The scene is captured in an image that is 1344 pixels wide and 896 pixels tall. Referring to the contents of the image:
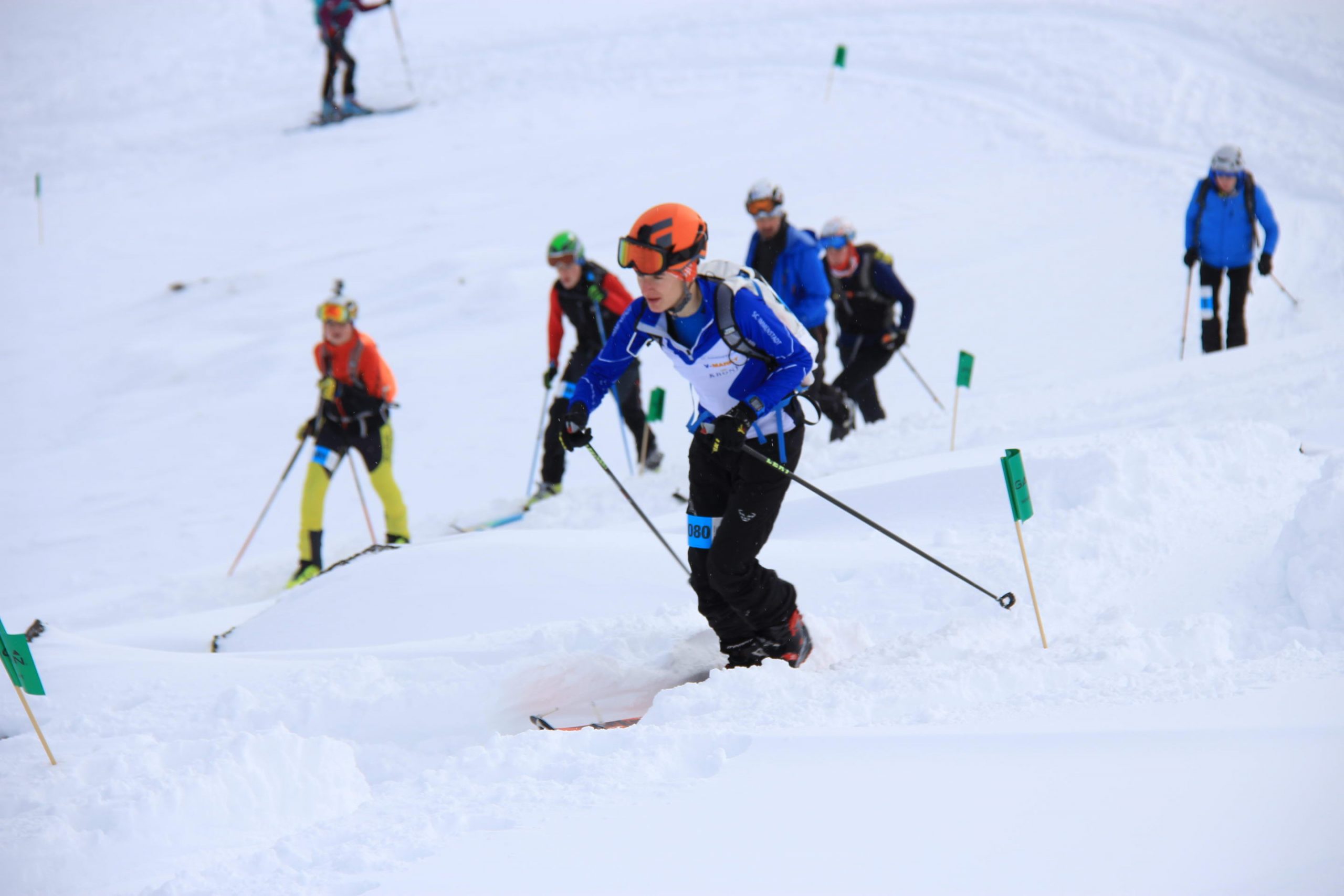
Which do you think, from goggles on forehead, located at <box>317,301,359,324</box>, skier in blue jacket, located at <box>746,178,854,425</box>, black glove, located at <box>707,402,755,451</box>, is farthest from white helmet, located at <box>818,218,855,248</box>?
black glove, located at <box>707,402,755,451</box>

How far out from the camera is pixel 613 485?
8.98 m

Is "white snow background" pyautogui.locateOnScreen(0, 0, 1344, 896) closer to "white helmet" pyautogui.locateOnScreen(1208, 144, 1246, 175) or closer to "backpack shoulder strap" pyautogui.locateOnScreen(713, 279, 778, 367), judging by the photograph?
"backpack shoulder strap" pyautogui.locateOnScreen(713, 279, 778, 367)

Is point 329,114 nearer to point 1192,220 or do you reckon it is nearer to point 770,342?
point 1192,220

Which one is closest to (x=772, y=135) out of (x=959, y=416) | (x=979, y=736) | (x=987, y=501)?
(x=959, y=416)

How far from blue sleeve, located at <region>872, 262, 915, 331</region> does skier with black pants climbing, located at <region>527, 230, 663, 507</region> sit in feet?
7.32

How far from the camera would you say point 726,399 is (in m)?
4.24

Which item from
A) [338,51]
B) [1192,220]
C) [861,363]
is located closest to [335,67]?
[338,51]

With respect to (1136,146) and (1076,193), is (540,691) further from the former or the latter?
(1136,146)

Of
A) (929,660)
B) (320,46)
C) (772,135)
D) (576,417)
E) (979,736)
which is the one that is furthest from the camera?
(320,46)

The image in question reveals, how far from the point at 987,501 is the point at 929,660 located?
2180 millimetres

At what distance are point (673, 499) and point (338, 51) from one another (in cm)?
1552

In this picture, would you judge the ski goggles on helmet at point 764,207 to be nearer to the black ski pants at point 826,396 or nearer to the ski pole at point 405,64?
the black ski pants at point 826,396

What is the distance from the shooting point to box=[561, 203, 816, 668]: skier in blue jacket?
4.00m

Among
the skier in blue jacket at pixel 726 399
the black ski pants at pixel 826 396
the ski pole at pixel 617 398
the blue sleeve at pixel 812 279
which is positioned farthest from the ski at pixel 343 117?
the skier in blue jacket at pixel 726 399
